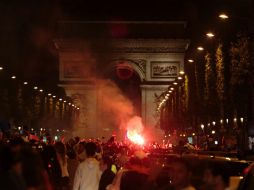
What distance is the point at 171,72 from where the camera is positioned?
362 ft

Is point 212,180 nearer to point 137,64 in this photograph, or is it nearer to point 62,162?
point 62,162

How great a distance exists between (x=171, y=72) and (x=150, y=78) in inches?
103

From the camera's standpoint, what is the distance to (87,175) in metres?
15.0

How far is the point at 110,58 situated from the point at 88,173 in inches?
3826

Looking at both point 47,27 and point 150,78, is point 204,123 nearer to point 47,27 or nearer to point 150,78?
point 150,78

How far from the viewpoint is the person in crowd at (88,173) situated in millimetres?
15031

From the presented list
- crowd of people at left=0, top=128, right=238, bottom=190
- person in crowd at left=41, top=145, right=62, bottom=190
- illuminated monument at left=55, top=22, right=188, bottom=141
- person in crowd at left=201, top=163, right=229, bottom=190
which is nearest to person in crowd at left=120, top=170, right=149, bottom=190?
crowd of people at left=0, top=128, right=238, bottom=190

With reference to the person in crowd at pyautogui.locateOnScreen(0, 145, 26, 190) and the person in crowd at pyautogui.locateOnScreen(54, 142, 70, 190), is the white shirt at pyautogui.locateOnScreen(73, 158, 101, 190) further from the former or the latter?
the person in crowd at pyautogui.locateOnScreen(0, 145, 26, 190)

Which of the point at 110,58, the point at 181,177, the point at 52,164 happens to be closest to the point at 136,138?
the point at 52,164

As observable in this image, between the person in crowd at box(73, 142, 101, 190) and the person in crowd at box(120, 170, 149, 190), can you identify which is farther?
the person in crowd at box(73, 142, 101, 190)

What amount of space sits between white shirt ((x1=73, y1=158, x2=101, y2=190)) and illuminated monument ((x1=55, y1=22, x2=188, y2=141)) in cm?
9211

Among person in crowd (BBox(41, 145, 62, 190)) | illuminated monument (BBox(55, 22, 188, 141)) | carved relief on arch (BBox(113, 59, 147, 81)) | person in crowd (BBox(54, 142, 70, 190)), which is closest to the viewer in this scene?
person in crowd (BBox(41, 145, 62, 190))

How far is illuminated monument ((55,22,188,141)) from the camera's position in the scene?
108 m

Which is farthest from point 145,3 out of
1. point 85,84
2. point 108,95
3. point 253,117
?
point 253,117
